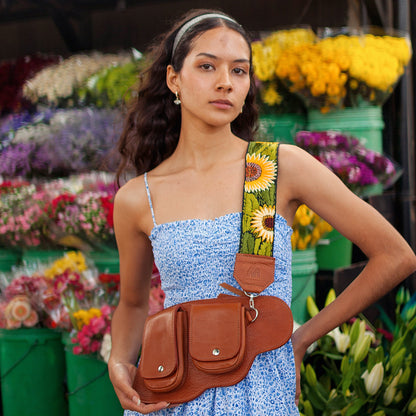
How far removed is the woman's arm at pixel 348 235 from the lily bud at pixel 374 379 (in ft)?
2.38

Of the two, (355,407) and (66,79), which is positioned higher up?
(66,79)

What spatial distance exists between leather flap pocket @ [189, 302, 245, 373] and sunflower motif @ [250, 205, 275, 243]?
0.18 meters

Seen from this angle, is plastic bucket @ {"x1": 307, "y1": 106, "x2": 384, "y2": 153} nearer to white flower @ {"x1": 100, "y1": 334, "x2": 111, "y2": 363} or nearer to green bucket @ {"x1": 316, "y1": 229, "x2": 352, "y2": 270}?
green bucket @ {"x1": 316, "y1": 229, "x2": 352, "y2": 270}

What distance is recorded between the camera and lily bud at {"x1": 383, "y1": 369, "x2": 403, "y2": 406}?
6.88 feet

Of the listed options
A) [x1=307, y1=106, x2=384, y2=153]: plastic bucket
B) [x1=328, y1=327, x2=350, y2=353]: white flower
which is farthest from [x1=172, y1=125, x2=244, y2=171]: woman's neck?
[x1=307, y1=106, x2=384, y2=153]: plastic bucket

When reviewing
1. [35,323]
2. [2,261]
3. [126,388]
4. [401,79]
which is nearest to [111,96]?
[2,261]

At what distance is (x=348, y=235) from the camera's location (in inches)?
55.0

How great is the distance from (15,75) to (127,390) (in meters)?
3.51

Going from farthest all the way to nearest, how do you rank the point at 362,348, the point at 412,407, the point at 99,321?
the point at 99,321 < the point at 362,348 < the point at 412,407

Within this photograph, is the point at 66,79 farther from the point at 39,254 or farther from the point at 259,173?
the point at 259,173

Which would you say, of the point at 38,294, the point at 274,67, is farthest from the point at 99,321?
the point at 274,67

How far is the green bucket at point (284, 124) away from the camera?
10.6 ft

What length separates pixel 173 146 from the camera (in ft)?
5.70

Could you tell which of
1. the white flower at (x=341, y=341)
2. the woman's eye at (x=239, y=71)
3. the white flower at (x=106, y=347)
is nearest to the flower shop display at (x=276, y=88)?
the white flower at (x=341, y=341)
